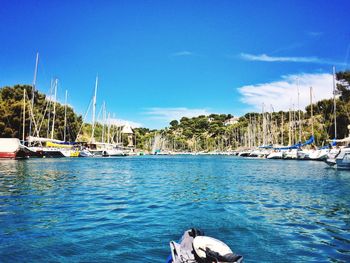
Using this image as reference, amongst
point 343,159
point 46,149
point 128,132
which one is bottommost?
point 343,159

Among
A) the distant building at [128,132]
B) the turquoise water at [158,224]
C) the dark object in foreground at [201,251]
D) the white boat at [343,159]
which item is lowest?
the turquoise water at [158,224]

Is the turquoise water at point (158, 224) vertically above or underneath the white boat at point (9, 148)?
underneath

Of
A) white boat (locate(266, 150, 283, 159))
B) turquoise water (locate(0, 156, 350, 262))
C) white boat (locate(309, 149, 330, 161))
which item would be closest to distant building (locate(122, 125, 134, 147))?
white boat (locate(266, 150, 283, 159))

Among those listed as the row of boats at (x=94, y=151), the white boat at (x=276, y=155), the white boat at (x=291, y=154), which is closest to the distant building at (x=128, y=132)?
the row of boats at (x=94, y=151)

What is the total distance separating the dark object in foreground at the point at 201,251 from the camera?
5320 millimetres

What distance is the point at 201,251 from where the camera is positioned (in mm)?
5570

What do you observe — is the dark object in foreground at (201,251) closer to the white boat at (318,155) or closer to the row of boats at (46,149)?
the row of boats at (46,149)

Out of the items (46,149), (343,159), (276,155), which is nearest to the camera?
(343,159)

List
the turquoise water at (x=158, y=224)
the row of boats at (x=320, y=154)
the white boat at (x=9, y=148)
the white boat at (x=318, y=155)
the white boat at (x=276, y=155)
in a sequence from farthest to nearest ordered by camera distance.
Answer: the white boat at (x=276, y=155)
the white boat at (x=318, y=155)
the white boat at (x=9, y=148)
the row of boats at (x=320, y=154)
the turquoise water at (x=158, y=224)

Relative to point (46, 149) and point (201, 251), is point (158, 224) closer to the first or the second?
point (201, 251)

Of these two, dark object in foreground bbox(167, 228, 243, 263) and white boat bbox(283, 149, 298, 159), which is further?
white boat bbox(283, 149, 298, 159)

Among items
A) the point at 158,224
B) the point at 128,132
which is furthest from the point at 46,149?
the point at 128,132

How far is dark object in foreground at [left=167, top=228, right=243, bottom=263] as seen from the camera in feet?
17.5

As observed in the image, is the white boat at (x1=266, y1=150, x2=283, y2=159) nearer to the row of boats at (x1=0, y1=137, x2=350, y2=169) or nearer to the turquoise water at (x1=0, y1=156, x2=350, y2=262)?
the row of boats at (x1=0, y1=137, x2=350, y2=169)
